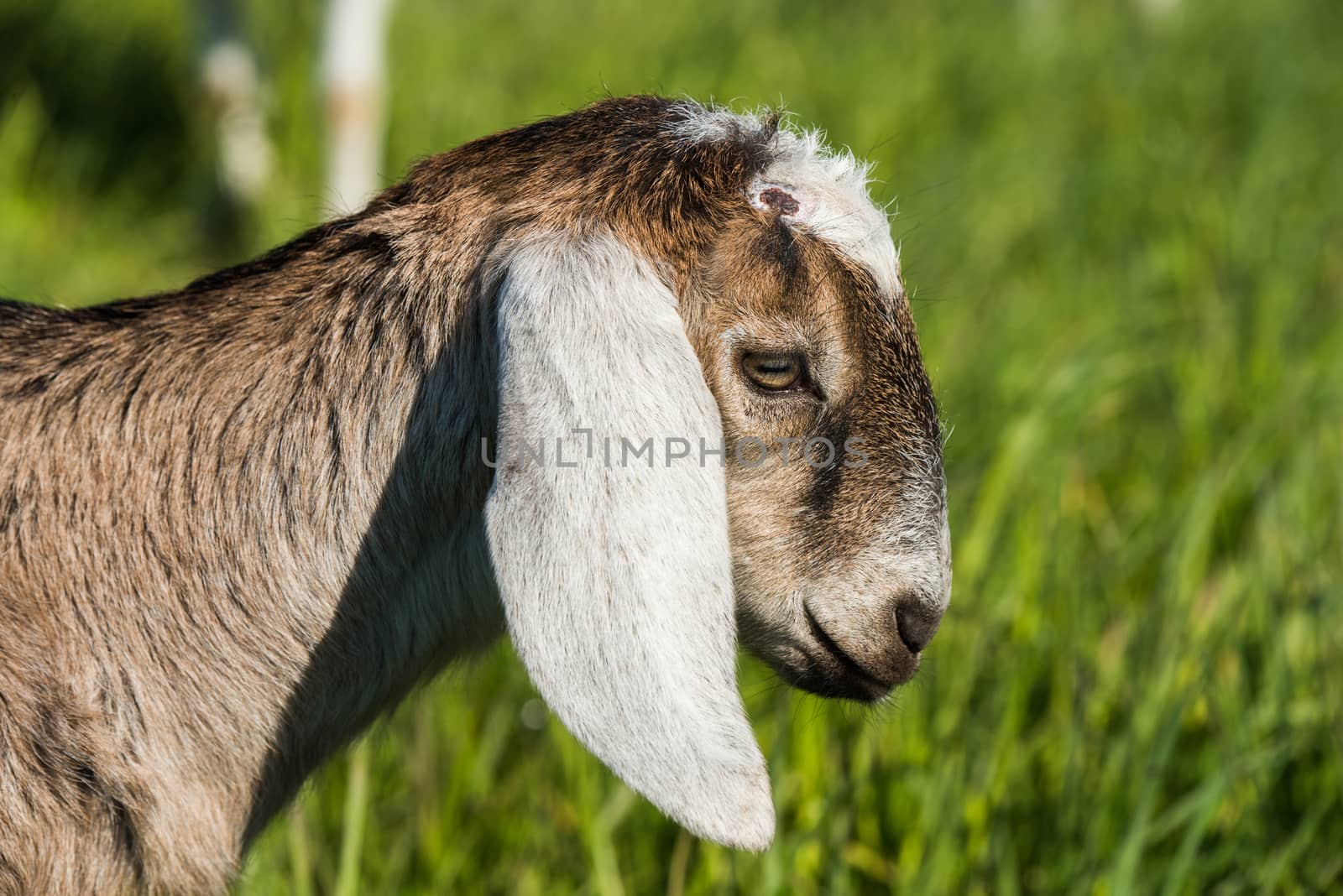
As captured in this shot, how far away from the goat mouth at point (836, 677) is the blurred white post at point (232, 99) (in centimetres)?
428

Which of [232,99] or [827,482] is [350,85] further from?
[827,482]

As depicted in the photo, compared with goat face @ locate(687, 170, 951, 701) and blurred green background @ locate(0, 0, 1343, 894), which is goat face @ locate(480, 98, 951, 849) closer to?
goat face @ locate(687, 170, 951, 701)

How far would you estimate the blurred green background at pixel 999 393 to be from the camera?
2.55 metres

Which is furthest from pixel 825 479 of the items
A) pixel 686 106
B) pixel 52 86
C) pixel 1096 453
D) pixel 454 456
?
pixel 52 86

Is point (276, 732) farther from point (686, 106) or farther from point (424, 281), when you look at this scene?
point (686, 106)

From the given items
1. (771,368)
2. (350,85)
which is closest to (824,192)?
(771,368)

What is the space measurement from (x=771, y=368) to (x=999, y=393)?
234 centimetres

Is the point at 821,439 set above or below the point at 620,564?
above

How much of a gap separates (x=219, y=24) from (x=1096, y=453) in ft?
12.9

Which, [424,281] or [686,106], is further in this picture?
[686,106]

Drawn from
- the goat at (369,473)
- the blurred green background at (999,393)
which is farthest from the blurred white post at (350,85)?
the goat at (369,473)

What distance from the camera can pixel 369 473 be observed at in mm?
1792

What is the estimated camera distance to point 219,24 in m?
5.39

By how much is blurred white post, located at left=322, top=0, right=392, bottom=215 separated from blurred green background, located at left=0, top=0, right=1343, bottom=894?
32 cm
